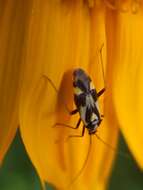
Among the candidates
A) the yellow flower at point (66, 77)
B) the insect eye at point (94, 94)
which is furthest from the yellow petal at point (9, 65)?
the insect eye at point (94, 94)

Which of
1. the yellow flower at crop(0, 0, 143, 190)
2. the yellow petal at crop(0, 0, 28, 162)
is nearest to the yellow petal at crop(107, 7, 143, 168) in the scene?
the yellow flower at crop(0, 0, 143, 190)

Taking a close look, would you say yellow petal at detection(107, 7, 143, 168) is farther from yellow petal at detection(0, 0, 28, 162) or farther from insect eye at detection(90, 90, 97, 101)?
yellow petal at detection(0, 0, 28, 162)

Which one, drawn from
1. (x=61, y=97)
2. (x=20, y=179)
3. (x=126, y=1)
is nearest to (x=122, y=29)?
(x=126, y=1)

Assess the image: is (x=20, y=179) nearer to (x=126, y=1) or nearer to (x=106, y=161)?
(x=106, y=161)

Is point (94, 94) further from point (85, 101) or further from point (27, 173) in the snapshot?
point (27, 173)

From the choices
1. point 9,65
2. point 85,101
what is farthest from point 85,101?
point 9,65

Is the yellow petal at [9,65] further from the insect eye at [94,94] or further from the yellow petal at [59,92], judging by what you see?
the insect eye at [94,94]
